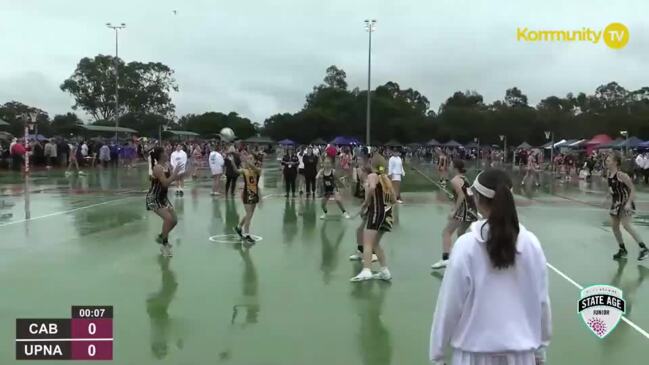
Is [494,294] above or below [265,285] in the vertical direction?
above

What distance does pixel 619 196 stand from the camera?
9.43 m

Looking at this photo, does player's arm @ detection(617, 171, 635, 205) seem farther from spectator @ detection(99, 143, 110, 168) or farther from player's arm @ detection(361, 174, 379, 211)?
spectator @ detection(99, 143, 110, 168)

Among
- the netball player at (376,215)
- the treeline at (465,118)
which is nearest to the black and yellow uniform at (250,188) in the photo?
the netball player at (376,215)

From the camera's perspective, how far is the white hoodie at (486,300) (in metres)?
2.63

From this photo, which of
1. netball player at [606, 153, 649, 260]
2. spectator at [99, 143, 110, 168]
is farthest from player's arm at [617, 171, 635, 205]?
spectator at [99, 143, 110, 168]

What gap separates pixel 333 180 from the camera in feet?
50.2

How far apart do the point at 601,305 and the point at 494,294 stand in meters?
2.07

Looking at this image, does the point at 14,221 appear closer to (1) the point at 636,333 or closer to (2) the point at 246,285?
(2) the point at 246,285

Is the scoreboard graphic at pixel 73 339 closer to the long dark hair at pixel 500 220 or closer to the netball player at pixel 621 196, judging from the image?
the long dark hair at pixel 500 220

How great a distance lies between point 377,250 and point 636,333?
3.18m

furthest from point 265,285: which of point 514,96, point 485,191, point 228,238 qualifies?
point 514,96

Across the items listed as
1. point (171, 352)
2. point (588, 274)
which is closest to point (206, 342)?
point (171, 352)

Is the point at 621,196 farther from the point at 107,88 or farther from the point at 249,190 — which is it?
the point at 107,88

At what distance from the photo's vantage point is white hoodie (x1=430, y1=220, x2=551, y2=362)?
263 centimetres
